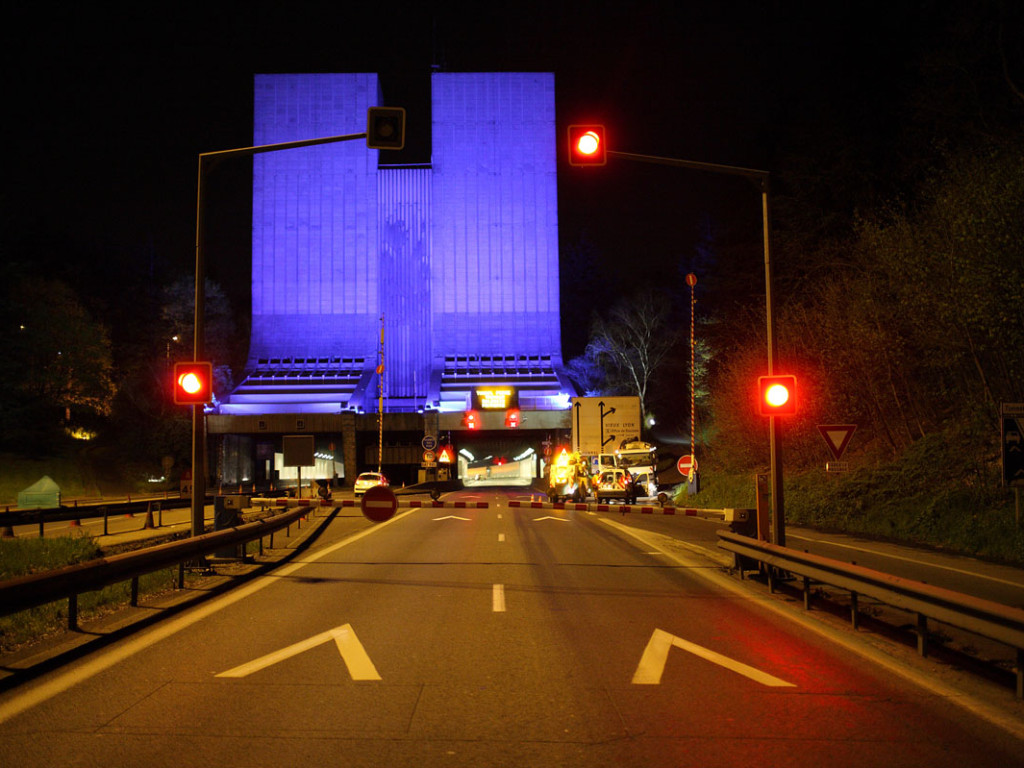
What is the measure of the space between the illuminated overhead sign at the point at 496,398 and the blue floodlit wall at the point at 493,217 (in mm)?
8659

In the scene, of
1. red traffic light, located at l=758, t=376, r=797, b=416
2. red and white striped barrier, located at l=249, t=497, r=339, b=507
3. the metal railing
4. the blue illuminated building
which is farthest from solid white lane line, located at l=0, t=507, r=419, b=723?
the blue illuminated building

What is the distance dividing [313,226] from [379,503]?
6641cm

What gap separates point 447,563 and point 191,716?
980 cm

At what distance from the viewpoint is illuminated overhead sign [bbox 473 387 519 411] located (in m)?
69.6

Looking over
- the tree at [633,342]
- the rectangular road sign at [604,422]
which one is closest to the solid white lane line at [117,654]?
the rectangular road sign at [604,422]

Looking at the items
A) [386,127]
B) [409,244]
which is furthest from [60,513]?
[409,244]

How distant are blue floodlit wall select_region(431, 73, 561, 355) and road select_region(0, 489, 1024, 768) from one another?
6690 cm

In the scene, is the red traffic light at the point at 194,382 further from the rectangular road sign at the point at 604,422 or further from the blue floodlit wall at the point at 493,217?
the blue floodlit wall at the point at 493,217

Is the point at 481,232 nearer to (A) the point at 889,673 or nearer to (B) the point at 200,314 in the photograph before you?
(B) the point at 200,314

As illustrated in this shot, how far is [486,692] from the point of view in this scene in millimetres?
6637

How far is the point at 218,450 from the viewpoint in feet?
230

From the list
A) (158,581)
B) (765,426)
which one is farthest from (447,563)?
(765,426)

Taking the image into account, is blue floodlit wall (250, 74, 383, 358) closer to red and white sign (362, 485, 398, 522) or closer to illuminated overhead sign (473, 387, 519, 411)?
illuminated overhead sign (473, 387, 519, 411)

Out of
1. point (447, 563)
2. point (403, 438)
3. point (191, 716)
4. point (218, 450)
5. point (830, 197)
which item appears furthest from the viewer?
point (403, 438)
